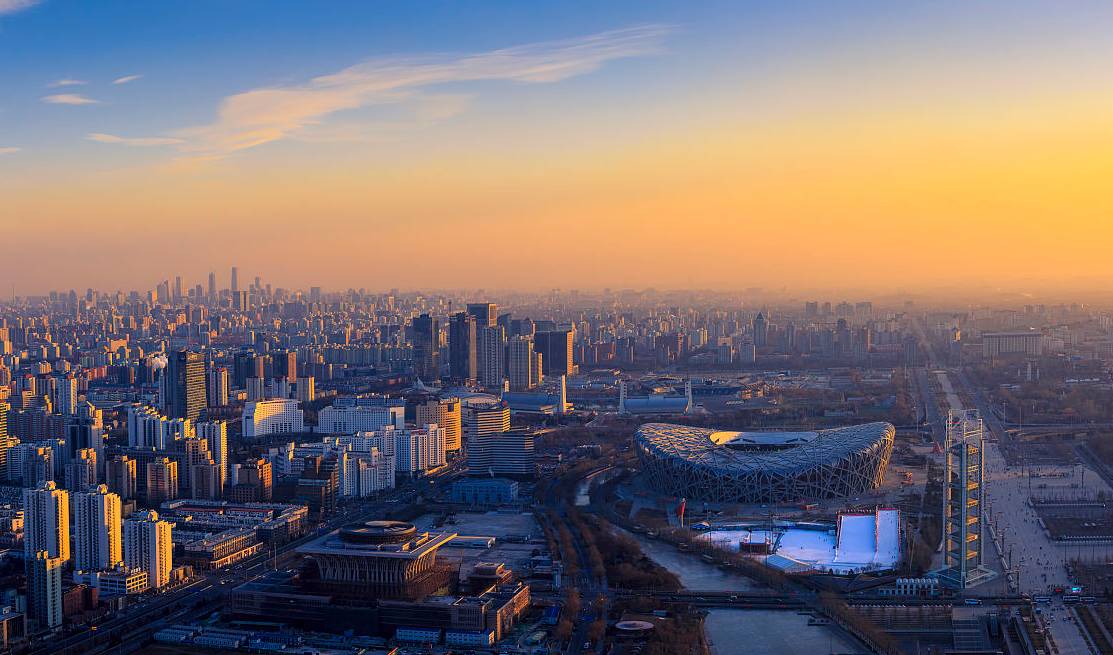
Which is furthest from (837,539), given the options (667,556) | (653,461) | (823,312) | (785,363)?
(823,312)

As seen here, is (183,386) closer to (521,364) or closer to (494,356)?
(494,356)

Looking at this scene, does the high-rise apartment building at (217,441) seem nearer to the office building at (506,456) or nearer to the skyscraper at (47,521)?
the office building at (506,456)

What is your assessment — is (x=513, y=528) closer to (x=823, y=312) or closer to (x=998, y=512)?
(x=998, y=512)

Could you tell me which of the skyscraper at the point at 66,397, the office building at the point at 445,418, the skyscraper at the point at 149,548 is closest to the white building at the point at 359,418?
the office building at the point at 445,418

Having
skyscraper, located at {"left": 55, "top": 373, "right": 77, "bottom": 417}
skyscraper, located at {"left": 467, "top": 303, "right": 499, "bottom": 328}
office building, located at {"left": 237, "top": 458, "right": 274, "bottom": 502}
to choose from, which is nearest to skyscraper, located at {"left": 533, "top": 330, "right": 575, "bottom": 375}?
skyscraper, located at {"left": 467, "top": 303, "right": 499, "bottom": 328}

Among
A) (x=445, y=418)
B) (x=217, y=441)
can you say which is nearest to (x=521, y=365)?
(x=445, y=418)
